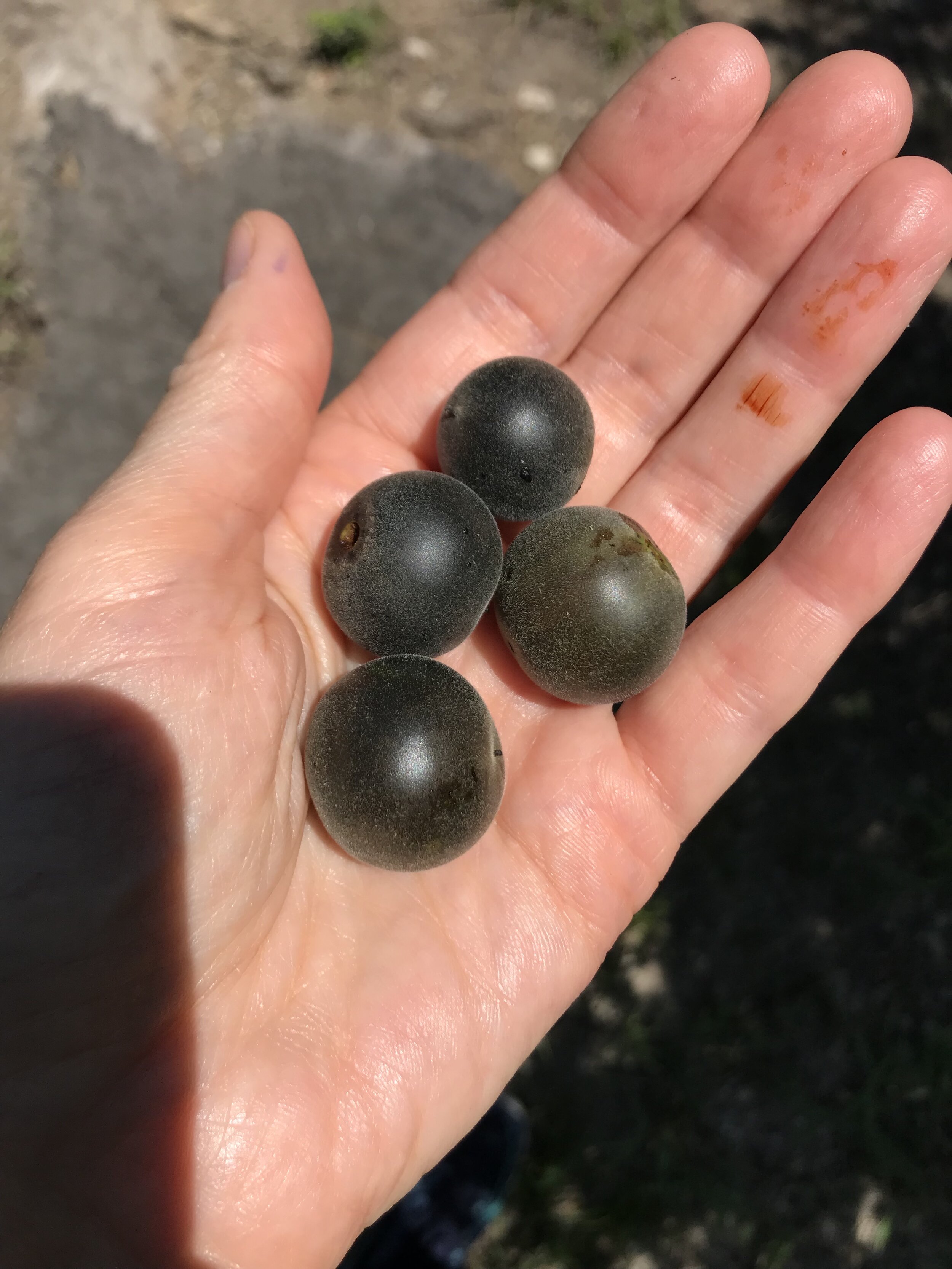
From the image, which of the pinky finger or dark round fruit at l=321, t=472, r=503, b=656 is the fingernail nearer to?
dark round fruit at l=321, t=472, r=503, b=656

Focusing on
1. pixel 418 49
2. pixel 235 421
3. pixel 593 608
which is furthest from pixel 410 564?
pixel 418 49

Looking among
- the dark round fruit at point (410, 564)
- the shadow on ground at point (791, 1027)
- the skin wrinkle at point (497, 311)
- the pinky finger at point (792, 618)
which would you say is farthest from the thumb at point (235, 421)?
the shadow on ground at point (791, 1027)

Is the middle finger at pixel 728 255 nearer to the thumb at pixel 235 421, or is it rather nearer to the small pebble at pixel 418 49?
the thumb at pixel 235 421

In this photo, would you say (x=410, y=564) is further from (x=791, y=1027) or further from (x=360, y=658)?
(x=791, y=1027)

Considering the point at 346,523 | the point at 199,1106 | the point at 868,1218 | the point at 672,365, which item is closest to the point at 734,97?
the point at 672,365

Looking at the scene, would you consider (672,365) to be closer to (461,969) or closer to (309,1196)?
(461,969)

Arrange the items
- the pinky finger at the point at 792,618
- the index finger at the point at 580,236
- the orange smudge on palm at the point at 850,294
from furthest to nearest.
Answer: the index finger at the point at 580,236 → the orange smudge on palm at the point at 850,294 → the pinky finger at the point at 792,618

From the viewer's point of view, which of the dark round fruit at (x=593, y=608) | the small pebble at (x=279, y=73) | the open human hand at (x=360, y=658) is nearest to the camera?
the open human hand at (x=360, y=658)

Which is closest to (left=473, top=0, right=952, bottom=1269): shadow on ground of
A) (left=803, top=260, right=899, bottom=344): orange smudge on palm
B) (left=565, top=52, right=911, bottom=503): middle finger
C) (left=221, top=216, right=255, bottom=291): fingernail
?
(left=565, top=52, right=911, bottom=503): middle finger
